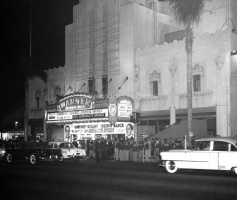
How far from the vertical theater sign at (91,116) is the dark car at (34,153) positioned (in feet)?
25.5

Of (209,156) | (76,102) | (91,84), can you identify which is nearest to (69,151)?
(76,102)

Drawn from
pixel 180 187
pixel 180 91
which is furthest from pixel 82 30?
pixel 180 187

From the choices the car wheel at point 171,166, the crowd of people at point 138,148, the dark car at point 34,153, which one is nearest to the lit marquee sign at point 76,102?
the crowd of people at point 138,148

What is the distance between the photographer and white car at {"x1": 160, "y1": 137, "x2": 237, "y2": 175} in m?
16.2

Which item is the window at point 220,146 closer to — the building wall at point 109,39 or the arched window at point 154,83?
the arched window at point 154,83

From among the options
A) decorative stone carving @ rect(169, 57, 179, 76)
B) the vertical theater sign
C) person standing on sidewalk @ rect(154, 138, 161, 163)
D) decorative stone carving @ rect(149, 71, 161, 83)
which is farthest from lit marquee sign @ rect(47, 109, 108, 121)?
person standing on sidewalk @ rect(154, 138, 161, 163)

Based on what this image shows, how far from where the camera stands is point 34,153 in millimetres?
25109

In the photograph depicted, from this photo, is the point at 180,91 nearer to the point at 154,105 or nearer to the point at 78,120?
the point at 154,105

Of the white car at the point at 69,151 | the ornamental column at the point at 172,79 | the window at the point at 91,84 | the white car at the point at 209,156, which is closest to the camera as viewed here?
the white car at the point at 209,156

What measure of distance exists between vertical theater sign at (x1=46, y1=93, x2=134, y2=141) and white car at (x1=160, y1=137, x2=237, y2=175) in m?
14.6

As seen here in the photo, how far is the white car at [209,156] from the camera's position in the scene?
16156 mm

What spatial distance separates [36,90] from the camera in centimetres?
4619

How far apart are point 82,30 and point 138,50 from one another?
7863 millimetres

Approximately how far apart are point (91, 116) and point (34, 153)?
9.65 meters
